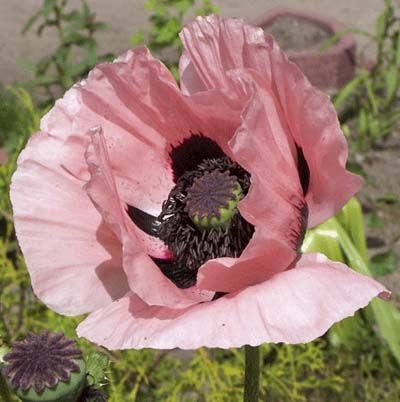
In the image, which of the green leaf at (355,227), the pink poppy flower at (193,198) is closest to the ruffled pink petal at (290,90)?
the pink poppy flower at (193,198)

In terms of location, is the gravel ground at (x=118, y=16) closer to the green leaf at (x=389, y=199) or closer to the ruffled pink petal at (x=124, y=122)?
the green leaf at (x=389, y=199)

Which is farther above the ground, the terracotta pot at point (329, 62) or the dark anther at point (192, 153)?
the dark anther at point (192, 153)

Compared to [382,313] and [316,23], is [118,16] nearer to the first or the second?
[316,23]

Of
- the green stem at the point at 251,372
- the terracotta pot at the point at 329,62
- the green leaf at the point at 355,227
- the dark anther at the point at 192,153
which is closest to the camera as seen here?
the green stem at the point at 251,372

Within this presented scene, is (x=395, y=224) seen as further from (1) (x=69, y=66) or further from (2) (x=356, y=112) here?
(1) (x=69, y=66)

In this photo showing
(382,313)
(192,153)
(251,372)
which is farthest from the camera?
(382,313)

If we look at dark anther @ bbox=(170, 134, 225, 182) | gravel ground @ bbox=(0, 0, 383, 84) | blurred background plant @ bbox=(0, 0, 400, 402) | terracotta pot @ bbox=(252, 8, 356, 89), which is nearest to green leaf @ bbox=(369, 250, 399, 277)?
blurred background plant @ bbox=(0, 0, 400, 402)

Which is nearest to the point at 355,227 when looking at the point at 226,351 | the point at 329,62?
the point at 226,351
